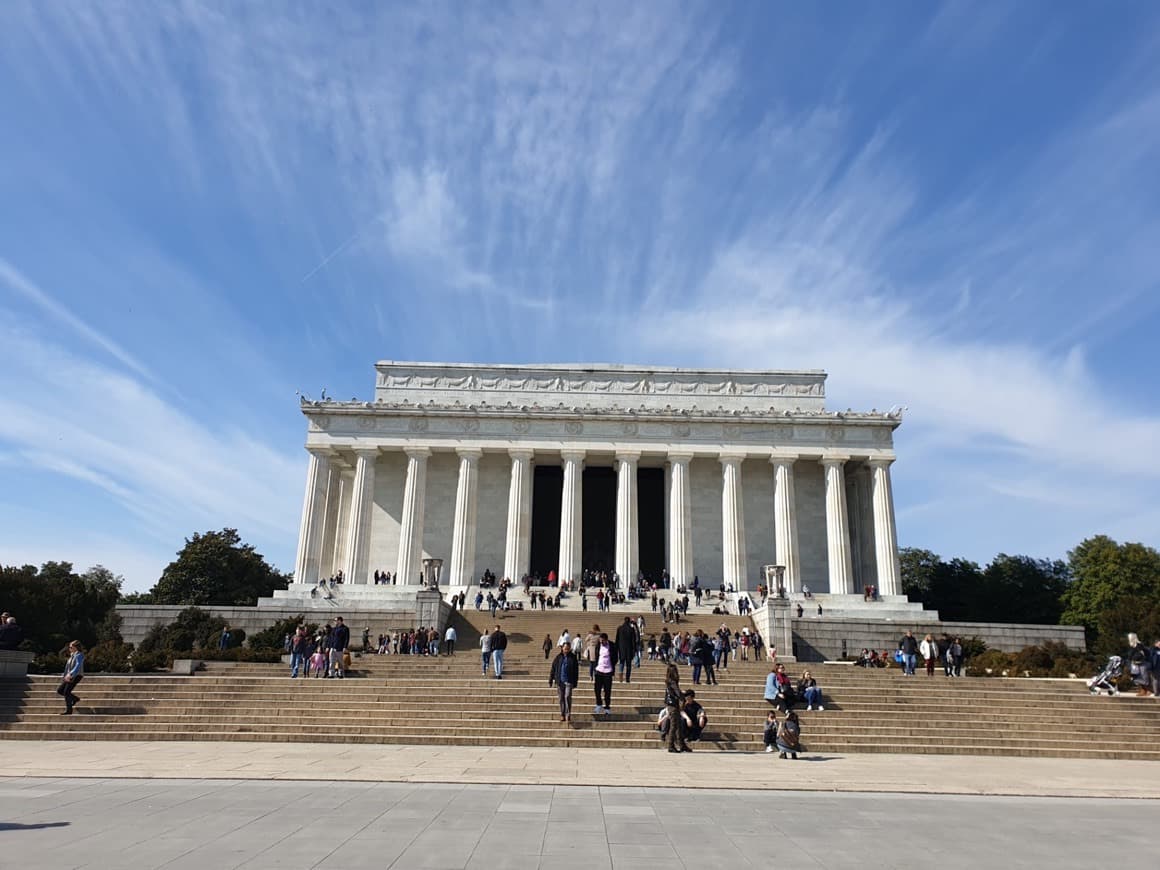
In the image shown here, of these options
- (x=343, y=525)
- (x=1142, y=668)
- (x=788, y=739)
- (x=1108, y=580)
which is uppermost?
(x=343, y=525)

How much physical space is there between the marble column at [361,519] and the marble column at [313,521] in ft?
6.42

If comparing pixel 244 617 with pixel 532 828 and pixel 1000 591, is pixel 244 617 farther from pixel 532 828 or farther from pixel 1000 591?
pixel 1000 591

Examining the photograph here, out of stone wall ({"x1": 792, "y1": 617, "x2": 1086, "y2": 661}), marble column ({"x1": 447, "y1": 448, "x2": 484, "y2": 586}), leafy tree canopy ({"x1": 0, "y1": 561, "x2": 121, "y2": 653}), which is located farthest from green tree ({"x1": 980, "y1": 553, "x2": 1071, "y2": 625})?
leafy tree canopy ({"x1": 0, "y1": 561, "x2": 121, "y2": 653})

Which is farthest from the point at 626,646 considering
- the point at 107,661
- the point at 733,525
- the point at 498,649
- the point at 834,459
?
the point at 834,459

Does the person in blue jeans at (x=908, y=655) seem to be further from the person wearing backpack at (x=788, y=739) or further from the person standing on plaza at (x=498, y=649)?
the person standing on plaza at (x=498, y=649)

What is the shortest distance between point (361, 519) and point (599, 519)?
1884 cm

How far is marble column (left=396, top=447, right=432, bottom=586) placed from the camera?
52.9 meters

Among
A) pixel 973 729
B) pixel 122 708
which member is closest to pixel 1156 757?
pixel 973 729

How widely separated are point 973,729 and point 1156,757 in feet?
13.9

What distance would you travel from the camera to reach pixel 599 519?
63.2 m

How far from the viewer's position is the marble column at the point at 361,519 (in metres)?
53.1

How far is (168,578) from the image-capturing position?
6081 centimetres

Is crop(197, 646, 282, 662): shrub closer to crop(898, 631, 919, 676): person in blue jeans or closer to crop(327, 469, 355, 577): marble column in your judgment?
crop(327, 469, 355, 577): marble column

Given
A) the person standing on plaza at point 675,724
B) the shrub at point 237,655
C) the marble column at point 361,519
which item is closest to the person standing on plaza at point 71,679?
the shrub at point 237,655
